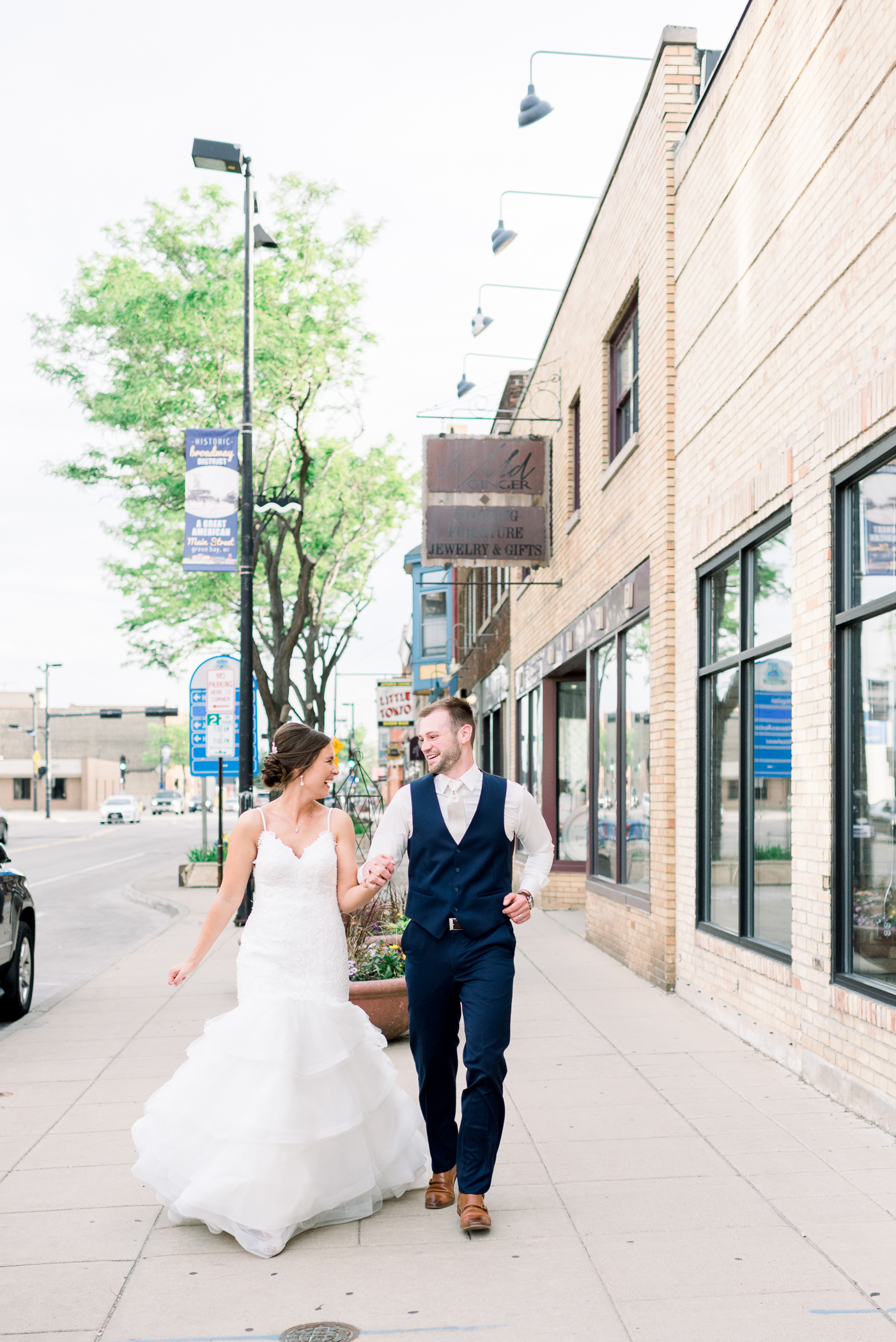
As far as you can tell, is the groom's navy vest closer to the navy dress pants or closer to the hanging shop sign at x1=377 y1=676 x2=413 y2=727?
the navy dress pants

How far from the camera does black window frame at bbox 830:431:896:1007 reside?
6574 mm

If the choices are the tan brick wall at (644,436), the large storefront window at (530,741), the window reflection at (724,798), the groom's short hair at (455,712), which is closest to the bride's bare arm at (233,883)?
the groom's short hair at (455,712)

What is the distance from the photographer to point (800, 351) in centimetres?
727

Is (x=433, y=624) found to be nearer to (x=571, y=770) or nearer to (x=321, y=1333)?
(x=571, y=770)

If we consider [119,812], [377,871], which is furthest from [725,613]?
[119,812]

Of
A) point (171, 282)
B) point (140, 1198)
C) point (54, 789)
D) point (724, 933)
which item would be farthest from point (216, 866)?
point (54, 789)

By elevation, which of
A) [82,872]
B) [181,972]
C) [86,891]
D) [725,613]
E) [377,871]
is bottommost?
[82,872]

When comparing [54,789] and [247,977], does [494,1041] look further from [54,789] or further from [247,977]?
[54,789]

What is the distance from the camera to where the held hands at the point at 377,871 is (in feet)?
15.8

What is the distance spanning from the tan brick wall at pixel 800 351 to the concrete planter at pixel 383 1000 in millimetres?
2177

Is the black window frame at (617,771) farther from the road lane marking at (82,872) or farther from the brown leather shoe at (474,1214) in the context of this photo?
the road lane marking at (82,872)

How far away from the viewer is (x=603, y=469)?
13289 mm

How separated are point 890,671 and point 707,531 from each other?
3.29m

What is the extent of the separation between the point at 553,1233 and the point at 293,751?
205 centimetres
